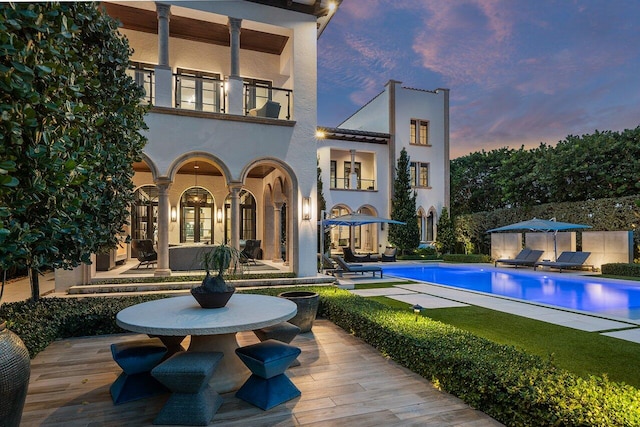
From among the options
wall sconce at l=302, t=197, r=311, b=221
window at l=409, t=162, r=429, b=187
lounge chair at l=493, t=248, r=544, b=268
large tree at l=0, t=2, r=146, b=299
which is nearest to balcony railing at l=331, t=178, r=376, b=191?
window at l=409, t=162, r=429, b=187

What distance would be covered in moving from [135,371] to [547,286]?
13296 millimetres

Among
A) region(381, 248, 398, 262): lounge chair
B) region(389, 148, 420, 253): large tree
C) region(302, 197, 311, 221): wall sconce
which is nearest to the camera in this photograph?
region(302, 197, 311, 221): wall sconce

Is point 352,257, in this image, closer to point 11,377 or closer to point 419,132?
point 419,132

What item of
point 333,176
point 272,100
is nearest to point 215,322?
point 272,100

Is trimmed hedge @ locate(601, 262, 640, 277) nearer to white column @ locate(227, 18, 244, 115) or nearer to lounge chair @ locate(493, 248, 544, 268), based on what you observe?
lounge chair @ locate(493, 248, 544, 268)

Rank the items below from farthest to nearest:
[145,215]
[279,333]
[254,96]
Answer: [145,215]
[254,96]
[279,333]

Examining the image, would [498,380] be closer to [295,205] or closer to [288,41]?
[295,205]

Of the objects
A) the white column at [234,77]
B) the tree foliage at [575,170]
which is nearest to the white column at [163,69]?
the white column at [234,77]

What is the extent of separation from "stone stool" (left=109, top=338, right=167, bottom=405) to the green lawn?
4108mm

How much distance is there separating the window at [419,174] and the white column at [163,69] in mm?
17362

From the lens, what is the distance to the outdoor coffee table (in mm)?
3463

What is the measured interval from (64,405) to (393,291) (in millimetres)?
8581

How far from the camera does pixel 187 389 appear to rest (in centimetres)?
326

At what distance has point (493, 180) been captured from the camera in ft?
90.1
